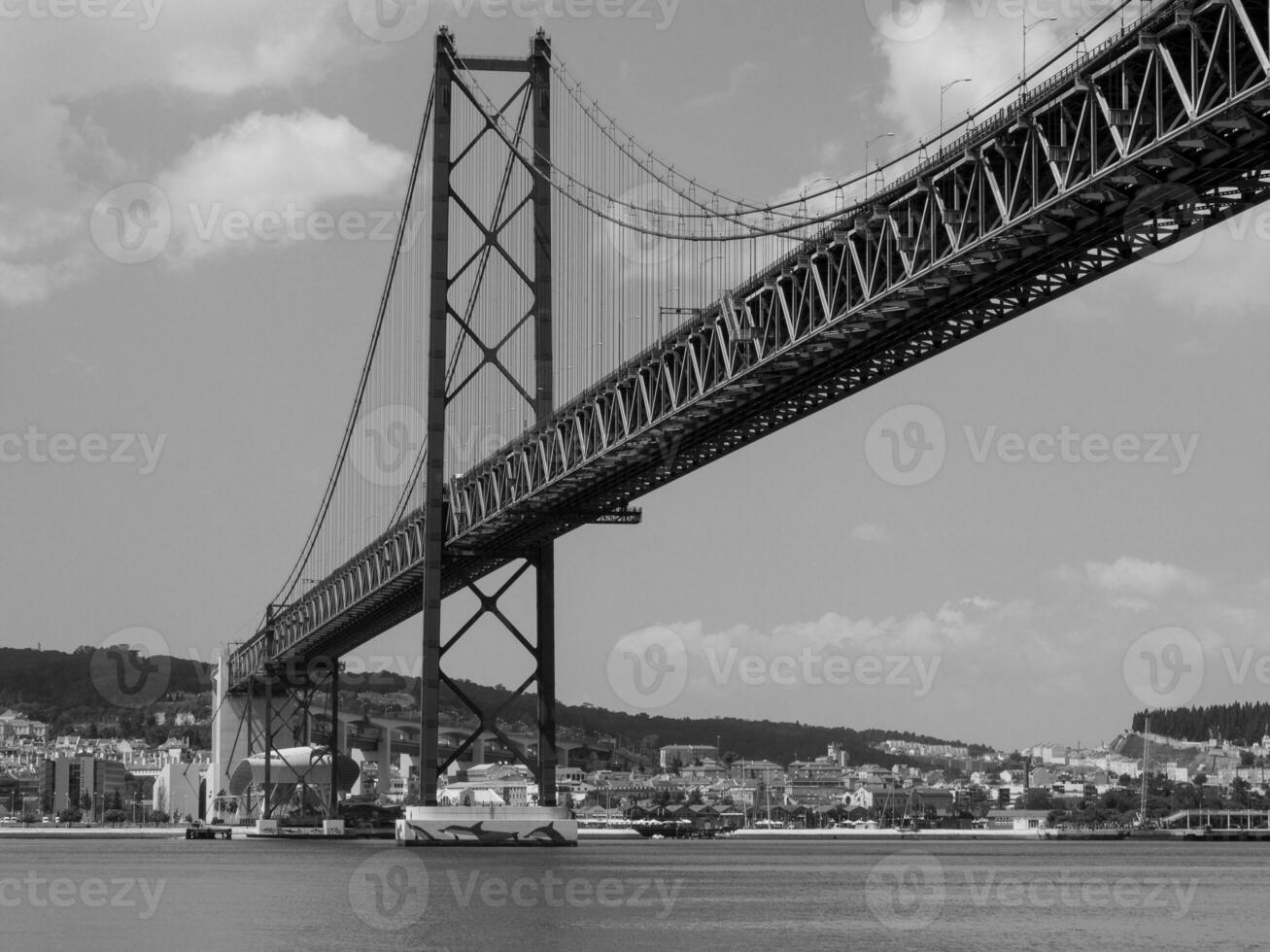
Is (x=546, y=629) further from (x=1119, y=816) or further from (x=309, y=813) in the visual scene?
(x=1119, y=816)

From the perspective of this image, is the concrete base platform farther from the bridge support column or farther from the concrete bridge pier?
the concrete bridge pier

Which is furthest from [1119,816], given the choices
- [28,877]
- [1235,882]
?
[28,877]

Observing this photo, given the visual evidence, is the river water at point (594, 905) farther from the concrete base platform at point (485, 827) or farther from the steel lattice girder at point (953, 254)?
the steel lattice girder at point (953, 254)

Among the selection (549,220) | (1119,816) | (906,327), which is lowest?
(1119,816)

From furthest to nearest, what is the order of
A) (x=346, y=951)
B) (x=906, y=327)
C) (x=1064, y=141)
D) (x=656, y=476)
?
(x=656, y=476), (x=906, y=327), (x=346, y=951), (x=1064, y=141)

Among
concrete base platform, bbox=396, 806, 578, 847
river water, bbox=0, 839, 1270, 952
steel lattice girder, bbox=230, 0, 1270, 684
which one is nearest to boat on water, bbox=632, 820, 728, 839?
river water, bbox=0, 839, 1270, 952

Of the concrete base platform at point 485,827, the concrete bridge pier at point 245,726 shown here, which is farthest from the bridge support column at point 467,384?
the concrete bridge pier at point 245,726

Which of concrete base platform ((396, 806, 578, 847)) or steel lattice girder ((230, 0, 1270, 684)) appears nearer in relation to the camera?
steel lattice girder ((230, 0, 1270, 684))
